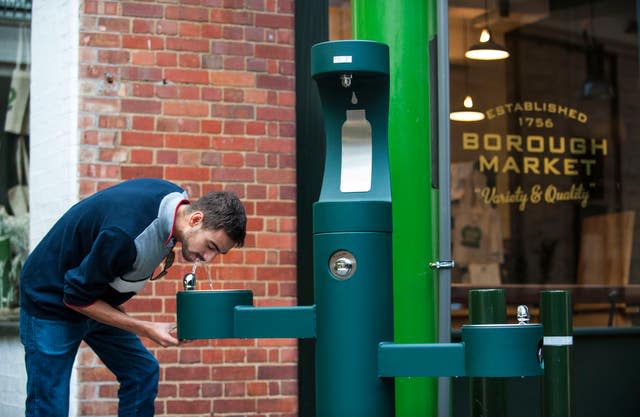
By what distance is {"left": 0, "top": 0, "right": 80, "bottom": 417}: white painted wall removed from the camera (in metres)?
6.31

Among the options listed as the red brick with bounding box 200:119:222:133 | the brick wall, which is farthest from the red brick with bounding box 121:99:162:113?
the red brick with bounding box 200:119:222:133

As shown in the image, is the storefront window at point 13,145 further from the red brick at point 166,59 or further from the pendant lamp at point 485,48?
the pendant lamp at point 485,48

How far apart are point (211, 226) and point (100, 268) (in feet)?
1.40

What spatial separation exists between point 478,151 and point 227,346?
10.9 ft

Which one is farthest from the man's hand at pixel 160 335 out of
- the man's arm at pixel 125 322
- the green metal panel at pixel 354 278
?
the green metal panel at pixel 354 278

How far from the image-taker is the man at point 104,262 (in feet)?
13.6

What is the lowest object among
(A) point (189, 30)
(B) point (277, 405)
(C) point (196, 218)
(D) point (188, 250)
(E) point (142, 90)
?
(B) point (277, 405)

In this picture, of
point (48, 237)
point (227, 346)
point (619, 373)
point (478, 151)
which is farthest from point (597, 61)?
Answer: point (48, 237)

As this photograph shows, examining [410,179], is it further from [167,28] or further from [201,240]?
[167,28]

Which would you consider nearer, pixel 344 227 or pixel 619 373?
pixel 344 227

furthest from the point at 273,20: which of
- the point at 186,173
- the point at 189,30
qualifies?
the point at 186,173

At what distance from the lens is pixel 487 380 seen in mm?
5270

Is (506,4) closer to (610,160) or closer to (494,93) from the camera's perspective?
(494,93)

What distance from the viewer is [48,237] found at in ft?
14.9
